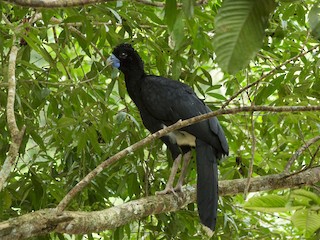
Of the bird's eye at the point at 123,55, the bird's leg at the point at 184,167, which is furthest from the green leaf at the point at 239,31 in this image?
the bird's eye at the point at 123,55

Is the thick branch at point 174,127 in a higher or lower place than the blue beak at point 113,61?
lower

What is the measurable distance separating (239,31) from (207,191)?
93.9 inches

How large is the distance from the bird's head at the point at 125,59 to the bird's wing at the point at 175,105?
0.62 feet

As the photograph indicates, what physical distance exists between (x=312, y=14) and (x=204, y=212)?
2233mm

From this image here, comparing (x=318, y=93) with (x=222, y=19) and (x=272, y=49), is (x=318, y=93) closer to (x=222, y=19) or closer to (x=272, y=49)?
(x=272, y=49)

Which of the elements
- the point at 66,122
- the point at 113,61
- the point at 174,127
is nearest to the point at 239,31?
the point at 174,127

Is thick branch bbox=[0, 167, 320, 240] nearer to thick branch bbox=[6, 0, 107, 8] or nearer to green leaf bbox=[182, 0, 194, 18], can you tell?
thick branch bbox=[6, 0, 107, 8]

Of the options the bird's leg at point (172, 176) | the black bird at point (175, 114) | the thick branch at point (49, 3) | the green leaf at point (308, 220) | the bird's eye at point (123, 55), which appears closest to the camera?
the green leaf at point (308, 220)

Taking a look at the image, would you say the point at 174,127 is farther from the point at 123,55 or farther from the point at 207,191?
the point at 123,55

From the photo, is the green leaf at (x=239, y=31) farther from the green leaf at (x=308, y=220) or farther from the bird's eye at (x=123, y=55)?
the bird's eye at (x=123, y=55)

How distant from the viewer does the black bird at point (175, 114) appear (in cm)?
325

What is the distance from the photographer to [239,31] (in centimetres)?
64

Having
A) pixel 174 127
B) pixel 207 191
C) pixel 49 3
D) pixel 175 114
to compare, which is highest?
pixel 49 3

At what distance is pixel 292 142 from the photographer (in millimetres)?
3498
